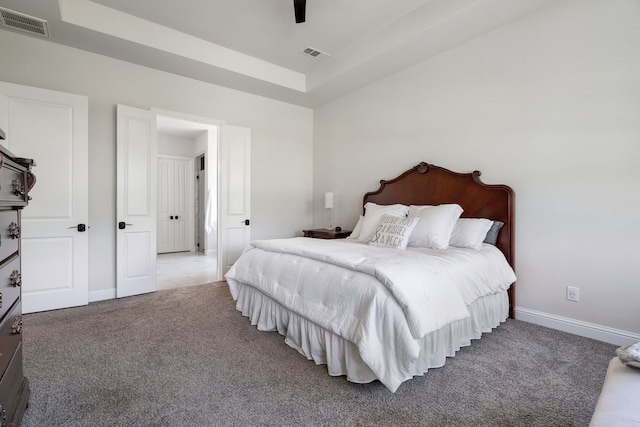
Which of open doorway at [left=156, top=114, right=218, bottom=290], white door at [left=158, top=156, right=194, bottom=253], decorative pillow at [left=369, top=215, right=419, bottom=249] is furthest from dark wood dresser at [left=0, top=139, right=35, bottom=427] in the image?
white door at [left=158, top=156, right=194, bottom=253]

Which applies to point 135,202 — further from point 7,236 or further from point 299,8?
point 299,8

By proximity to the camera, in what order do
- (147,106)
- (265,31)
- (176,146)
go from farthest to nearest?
(176,146) → (147,106) → (265,31)

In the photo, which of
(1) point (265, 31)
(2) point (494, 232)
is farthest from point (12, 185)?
(2) point (494, 232)

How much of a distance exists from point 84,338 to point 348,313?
2159 millimetres

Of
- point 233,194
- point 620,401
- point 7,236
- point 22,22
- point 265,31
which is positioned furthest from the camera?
point 233,194

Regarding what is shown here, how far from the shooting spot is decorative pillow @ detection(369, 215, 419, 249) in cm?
282

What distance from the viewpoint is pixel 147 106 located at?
3.75 meters

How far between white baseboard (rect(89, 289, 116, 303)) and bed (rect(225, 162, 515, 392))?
1.62 m

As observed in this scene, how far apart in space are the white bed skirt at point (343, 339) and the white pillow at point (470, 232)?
48 centimetres

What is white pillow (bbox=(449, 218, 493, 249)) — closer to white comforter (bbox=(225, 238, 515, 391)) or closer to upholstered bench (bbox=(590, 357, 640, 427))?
white comforter (bbox=(225, 238, 515, 391))

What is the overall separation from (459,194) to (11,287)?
346 centimetres

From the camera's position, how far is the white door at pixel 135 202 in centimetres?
352

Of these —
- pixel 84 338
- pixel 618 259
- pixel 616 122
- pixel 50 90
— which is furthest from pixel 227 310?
pixel 616 122

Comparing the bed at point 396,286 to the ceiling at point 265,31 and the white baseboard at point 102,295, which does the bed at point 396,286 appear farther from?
the white baseboard at point 102,295
